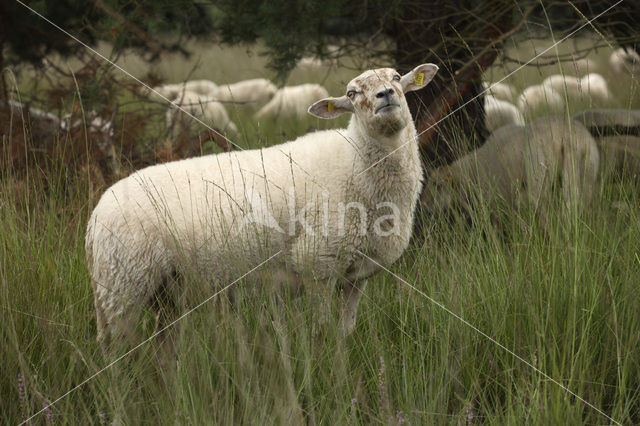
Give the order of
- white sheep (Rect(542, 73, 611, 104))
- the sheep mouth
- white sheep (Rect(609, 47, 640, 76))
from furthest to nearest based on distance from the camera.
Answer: white sheep (Rect(609, 47, 640, 76))
white sheep (Rect(542, 73, 611, 104))
the sheep mouth

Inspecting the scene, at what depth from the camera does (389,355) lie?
2.50 metres

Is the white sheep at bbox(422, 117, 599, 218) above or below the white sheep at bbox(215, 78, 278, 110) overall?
below

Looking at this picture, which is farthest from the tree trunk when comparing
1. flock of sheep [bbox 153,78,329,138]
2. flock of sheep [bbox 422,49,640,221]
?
flock of sheep [bbox 153,78,329,138]

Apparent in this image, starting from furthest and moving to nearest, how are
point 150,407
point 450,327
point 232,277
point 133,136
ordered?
point 133,136, point 232,277, point 450,327, point 150,407

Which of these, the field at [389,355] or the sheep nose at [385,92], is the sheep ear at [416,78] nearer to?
the sheep nose at [385,92]

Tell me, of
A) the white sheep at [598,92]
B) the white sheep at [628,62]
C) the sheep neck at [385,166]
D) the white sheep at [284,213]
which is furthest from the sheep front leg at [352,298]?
the white sheep at [628,62]

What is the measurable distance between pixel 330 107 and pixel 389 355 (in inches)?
51.1

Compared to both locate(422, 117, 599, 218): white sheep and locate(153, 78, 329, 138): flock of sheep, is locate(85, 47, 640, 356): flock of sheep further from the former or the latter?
locate(153, 78, 329, 138): flock of sheep

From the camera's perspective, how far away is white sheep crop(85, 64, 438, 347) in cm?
307

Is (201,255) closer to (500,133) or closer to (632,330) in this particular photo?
(632,330)

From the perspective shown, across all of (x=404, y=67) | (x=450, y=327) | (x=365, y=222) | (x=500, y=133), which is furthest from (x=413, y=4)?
(x=450, y=327)

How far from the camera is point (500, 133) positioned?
508 cm

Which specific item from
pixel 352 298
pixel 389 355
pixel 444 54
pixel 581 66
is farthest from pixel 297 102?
pixel 389 355

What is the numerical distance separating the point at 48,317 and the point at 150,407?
2.12 feet
